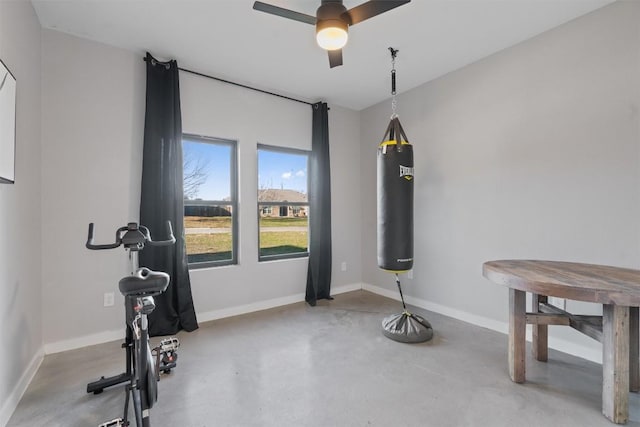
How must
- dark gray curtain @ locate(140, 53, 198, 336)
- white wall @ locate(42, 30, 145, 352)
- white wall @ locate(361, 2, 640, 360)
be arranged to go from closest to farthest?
white wall @ locate(361, 2, 640, 360), white wall @ locate(42, 30, 145, 352), dark gray curtain @ locate(140, 53, 198, 336)

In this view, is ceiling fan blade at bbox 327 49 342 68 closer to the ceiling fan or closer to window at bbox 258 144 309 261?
the ceiling fan

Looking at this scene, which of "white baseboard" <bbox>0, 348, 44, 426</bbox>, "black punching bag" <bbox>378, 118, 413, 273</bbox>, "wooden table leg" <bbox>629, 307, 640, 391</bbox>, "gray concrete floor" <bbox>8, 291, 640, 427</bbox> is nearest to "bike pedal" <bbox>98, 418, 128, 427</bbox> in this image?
"gray concrete floor" <bbox>8, 291, 640, 427</bbox>

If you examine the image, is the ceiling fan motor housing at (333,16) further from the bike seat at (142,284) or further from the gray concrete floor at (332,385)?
the gray concrete floor at (332,385)

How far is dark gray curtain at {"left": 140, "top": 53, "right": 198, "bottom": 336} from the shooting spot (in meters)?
2.80

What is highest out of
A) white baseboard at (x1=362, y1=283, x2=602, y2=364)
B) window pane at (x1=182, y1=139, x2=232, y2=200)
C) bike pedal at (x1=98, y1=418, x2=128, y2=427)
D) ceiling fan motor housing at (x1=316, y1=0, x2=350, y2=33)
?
ceiling fan motor housing at (x1=316, y1=0, x2=350, y2=33)

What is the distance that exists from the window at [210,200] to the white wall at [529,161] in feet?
7.45

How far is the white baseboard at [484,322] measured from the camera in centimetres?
233

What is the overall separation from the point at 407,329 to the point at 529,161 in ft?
6.30

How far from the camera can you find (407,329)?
8.90 ft

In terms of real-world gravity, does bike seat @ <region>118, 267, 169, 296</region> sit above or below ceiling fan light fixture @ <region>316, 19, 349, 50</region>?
below

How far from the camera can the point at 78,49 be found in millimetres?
2586

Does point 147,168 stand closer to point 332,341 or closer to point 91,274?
point 91,274

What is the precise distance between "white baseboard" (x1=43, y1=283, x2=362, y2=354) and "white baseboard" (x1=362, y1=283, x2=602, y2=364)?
1.91ft

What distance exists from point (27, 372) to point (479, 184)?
13.6 ft
